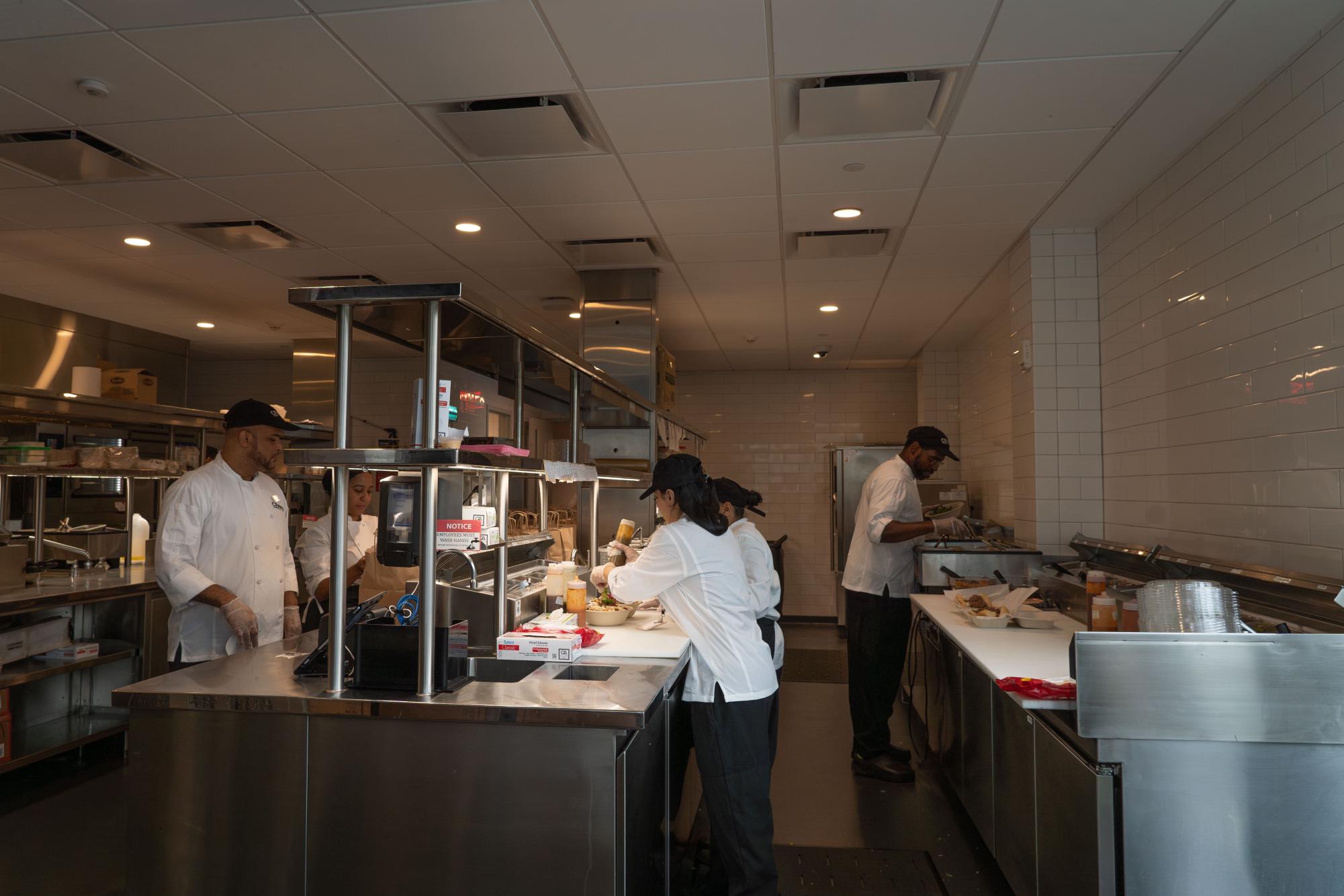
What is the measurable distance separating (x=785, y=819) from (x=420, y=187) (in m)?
3.30

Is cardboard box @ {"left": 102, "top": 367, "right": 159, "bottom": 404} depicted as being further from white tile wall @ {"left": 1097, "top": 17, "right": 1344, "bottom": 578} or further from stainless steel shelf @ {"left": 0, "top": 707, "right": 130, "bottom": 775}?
white tile wall @ {"left": 1097, "top": 17, "right": 1344, "bottom": 578}

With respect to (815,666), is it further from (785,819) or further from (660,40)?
(660,40)

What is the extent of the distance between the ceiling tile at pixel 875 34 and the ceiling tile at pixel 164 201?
2874mm

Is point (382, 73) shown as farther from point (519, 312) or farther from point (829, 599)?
point (829, 599)

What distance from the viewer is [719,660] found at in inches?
108

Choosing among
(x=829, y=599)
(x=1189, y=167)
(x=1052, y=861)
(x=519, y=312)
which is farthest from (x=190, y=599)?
(x=829, y=599)

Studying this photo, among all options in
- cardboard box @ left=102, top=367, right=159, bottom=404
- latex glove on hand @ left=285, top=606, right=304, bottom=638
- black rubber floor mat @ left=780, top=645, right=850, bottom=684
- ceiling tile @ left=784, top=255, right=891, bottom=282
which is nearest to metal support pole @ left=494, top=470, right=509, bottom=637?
latex glove on hand @ left=285, top=606, right=304, bottom=638

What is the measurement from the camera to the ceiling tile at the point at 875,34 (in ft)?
8.41

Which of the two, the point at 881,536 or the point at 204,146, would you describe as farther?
the point at 881,536

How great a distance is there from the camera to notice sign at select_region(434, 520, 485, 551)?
96.8 inches

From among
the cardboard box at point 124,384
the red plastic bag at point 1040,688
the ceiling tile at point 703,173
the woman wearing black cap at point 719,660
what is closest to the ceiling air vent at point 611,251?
the ceiling tile at point 703,173

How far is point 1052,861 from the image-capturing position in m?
2.40

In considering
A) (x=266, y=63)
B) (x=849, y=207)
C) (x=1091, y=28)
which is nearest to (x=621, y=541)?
(x=849, y=207)

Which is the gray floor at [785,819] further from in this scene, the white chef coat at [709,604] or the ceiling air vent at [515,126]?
the ceiling air vent at [515,126]
